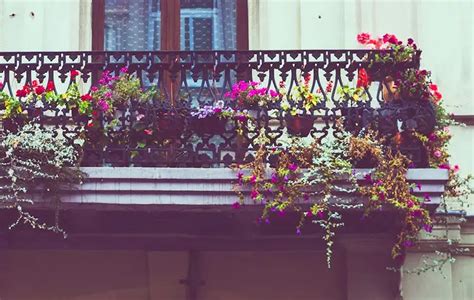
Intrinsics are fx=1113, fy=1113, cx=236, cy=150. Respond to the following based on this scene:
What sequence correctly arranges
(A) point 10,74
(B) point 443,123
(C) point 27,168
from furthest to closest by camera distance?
(A) point 10,74
(B) point 443,123
(C) point 27,168

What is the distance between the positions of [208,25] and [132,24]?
Answer: 75cm

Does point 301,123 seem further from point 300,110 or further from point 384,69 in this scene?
point 384,69

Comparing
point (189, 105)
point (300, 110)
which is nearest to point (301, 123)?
point (300, 110)

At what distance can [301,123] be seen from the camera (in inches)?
366

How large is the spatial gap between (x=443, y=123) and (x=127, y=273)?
3.11 meters

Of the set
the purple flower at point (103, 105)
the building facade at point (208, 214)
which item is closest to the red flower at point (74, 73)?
the purple flower at point (103, 105)

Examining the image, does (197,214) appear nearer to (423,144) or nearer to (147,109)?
(147,109)

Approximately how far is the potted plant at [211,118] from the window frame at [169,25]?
1703 mm

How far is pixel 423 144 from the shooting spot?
915cm

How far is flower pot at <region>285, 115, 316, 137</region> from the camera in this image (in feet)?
30.5

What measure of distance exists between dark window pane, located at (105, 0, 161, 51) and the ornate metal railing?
88cm

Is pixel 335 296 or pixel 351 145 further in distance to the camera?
pixel 335 296

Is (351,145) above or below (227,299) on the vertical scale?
above

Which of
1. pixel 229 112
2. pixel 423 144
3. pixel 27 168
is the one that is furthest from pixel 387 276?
pixel 27 168
